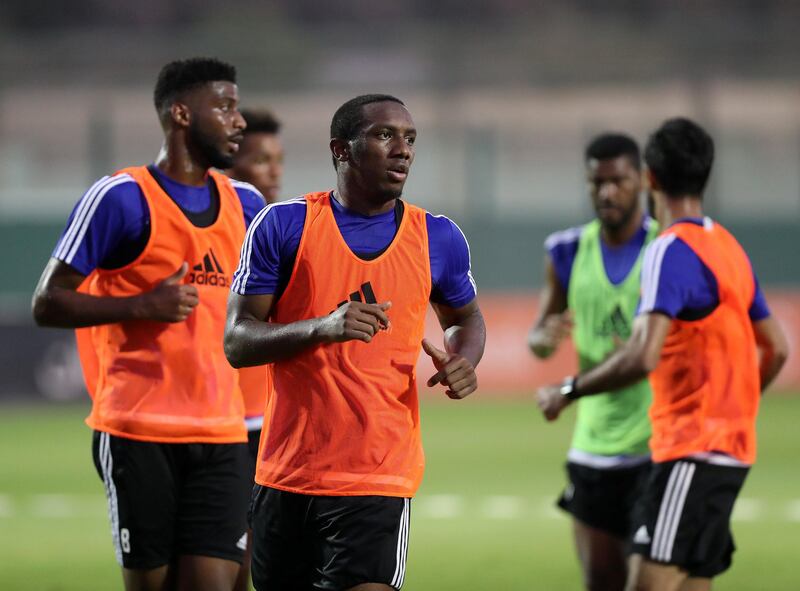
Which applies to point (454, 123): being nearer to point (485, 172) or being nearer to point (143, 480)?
point (485, 172)

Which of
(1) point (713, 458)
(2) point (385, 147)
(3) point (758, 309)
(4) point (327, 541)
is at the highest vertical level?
(2) point (385, 147)

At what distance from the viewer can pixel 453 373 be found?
4.59m

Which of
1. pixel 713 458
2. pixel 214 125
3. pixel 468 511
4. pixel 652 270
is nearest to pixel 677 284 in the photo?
pixel 652 270

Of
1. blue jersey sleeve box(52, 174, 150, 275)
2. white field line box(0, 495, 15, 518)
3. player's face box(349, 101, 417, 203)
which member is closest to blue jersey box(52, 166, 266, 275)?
blue jersey sleeve box(52, 174, 150, 275)

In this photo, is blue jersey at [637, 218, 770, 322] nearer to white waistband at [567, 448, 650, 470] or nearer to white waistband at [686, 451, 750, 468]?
white waistband at [686, 451, 750, 468]

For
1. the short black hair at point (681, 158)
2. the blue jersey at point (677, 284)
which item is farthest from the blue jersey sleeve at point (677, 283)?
the short black hair at point (681, 158)

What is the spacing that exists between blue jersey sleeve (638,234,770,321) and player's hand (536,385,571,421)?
795 mm

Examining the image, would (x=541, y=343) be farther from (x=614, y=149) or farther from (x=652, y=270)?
(x=652, y=270)

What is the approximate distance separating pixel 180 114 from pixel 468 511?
262 inches

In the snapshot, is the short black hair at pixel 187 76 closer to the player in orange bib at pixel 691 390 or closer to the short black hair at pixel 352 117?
the short black hair at pixel 352 117

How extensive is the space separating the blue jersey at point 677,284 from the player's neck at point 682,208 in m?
0.21

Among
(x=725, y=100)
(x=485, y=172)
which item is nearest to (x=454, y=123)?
(x=485, y=172)

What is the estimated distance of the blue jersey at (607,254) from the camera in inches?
285

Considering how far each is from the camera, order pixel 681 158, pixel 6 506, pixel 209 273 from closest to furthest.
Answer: pixel 681 158
pixel 209 273
pixel 6 506
